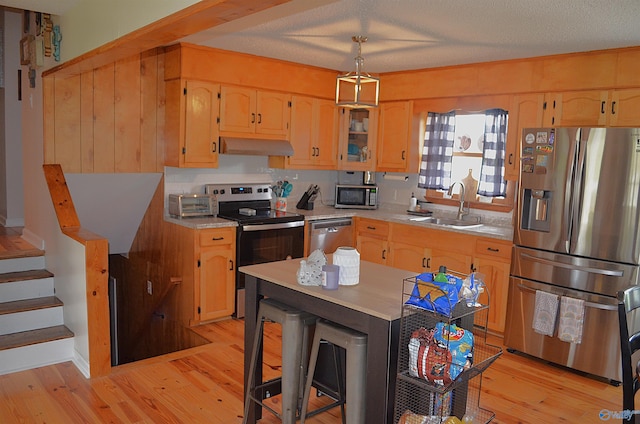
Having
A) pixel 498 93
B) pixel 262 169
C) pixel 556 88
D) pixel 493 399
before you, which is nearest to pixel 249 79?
pixel 262 169

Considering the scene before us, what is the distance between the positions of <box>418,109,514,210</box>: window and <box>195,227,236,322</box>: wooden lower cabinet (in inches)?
90.0

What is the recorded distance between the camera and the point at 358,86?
3113 millimetres

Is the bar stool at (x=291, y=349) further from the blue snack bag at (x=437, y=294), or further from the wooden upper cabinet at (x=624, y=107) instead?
the wooden upper cabinet at (x=624, y=107)

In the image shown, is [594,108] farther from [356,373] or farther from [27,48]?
[27,48]

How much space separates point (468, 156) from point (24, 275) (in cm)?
430

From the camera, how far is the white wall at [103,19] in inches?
94.8

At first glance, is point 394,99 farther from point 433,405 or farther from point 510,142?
point 433,405

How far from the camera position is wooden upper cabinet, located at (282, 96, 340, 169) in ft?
17.9

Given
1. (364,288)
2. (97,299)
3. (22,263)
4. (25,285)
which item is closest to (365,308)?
(364,288)

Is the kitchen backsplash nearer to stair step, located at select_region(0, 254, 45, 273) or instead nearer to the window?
the window

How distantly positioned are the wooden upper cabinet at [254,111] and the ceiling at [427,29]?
1.40 feet

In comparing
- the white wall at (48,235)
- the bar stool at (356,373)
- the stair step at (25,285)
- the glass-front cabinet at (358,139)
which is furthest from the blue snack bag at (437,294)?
the glass-front cabinet at (358,139)

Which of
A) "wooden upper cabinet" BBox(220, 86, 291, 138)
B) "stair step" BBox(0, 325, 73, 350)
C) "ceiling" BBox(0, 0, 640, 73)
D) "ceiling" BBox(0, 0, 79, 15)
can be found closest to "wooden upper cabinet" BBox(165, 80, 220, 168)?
"wooden upper cabinet" BBox(220, 86, 291, 138)

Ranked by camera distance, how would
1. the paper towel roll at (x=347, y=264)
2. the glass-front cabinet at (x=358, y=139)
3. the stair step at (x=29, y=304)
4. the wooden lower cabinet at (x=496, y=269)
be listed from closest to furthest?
the paper towel roll at (x=347, y=264) < the stair step at (x=29, y=304) < the wooden lower cabinet at (x=496, y=269) < the glass-front cabinet at (x=358, y=139)
